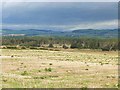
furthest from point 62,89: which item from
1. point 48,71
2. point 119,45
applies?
point 119,45

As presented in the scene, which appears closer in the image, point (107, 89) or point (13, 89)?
point (13, 89)

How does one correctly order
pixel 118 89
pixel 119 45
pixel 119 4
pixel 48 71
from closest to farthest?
1. pixel 118 89
2. pixel 119 4
3. pixel 48 71
4. pixel 119 45

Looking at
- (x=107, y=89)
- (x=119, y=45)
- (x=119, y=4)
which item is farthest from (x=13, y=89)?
(x=119, y=45)

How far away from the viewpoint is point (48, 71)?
33781 mm

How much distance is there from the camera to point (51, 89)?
1952cm

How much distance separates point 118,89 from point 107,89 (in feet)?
2.80

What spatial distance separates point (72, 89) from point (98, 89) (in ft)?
5.22

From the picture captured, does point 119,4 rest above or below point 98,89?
above

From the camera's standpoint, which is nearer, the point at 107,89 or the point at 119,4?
the point at 107,89

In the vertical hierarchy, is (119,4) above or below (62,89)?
above

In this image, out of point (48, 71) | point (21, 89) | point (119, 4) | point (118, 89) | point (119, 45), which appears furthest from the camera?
point (119, 45)

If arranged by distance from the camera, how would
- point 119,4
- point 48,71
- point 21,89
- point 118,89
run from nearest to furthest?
point 21,89
point 118,89
point 119,4
point 48,71

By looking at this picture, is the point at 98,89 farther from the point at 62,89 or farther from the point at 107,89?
the point at 62,89

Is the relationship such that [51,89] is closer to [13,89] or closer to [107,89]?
[13,89]
